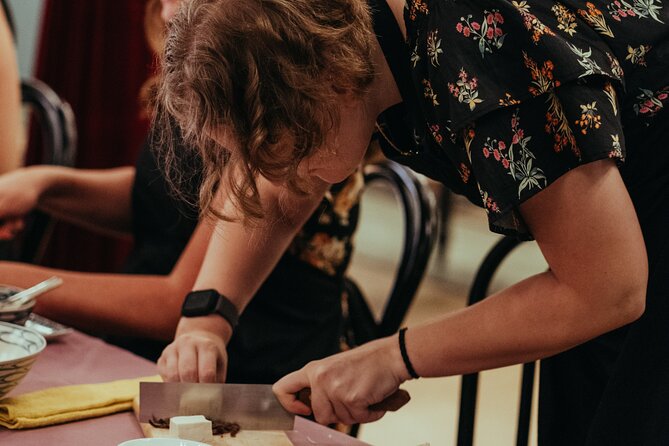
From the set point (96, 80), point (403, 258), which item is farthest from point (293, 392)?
point (96, 80)

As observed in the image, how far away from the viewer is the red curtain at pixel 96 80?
9.96 ft

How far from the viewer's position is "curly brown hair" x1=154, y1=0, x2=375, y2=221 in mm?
924

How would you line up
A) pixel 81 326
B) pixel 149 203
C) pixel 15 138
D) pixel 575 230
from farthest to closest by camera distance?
pixel 15 138
pixel 149 203
pixel 81 326
pixel 575 230

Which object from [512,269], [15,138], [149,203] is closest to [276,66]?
[149,203]

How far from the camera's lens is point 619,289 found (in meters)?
0.92

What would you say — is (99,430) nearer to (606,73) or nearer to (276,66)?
(276,66)

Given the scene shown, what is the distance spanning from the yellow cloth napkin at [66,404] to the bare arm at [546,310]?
9.7 inches

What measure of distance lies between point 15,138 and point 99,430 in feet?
4.08

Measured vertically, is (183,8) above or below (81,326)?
above

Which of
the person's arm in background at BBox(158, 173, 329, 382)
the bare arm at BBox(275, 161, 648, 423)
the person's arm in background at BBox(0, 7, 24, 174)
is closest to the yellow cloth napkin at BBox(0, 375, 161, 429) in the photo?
the person's arm in background at BBox(158, 173, 329, 382)

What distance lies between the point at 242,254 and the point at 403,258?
504 mm

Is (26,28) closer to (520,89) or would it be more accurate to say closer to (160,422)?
(160,422)

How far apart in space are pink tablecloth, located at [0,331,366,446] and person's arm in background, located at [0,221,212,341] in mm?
173

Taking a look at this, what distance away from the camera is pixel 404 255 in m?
1.74
